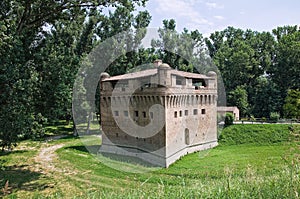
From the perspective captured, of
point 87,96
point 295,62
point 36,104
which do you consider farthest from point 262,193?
point 295,62

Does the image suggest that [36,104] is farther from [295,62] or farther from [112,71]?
[295,62]

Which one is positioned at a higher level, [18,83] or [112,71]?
[112,71]

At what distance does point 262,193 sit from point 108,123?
86.3ft

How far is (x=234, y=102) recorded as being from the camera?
4862 cm

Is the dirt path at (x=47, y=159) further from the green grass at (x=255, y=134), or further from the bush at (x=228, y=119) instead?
the bush at (x=228, y=119)

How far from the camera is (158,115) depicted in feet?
83.8

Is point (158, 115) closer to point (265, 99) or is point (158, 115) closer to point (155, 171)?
point (155, 171)

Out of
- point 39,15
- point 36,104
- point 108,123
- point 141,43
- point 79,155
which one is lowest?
point 79,155

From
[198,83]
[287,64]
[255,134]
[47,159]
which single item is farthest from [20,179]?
[287,64]

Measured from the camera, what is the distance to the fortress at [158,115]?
990 inches

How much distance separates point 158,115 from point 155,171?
5.22 metres

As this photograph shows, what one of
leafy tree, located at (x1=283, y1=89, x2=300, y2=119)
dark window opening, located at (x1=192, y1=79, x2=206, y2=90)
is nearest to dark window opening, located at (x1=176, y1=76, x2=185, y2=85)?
dark window opening, located at (x1=192, y1=79, x2=206, y2=90)

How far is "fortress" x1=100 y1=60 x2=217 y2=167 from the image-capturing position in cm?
2514

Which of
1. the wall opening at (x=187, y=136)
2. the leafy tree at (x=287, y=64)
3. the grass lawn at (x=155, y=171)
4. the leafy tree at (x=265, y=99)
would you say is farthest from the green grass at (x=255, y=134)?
the leafy tree at (x=287, y=64)
